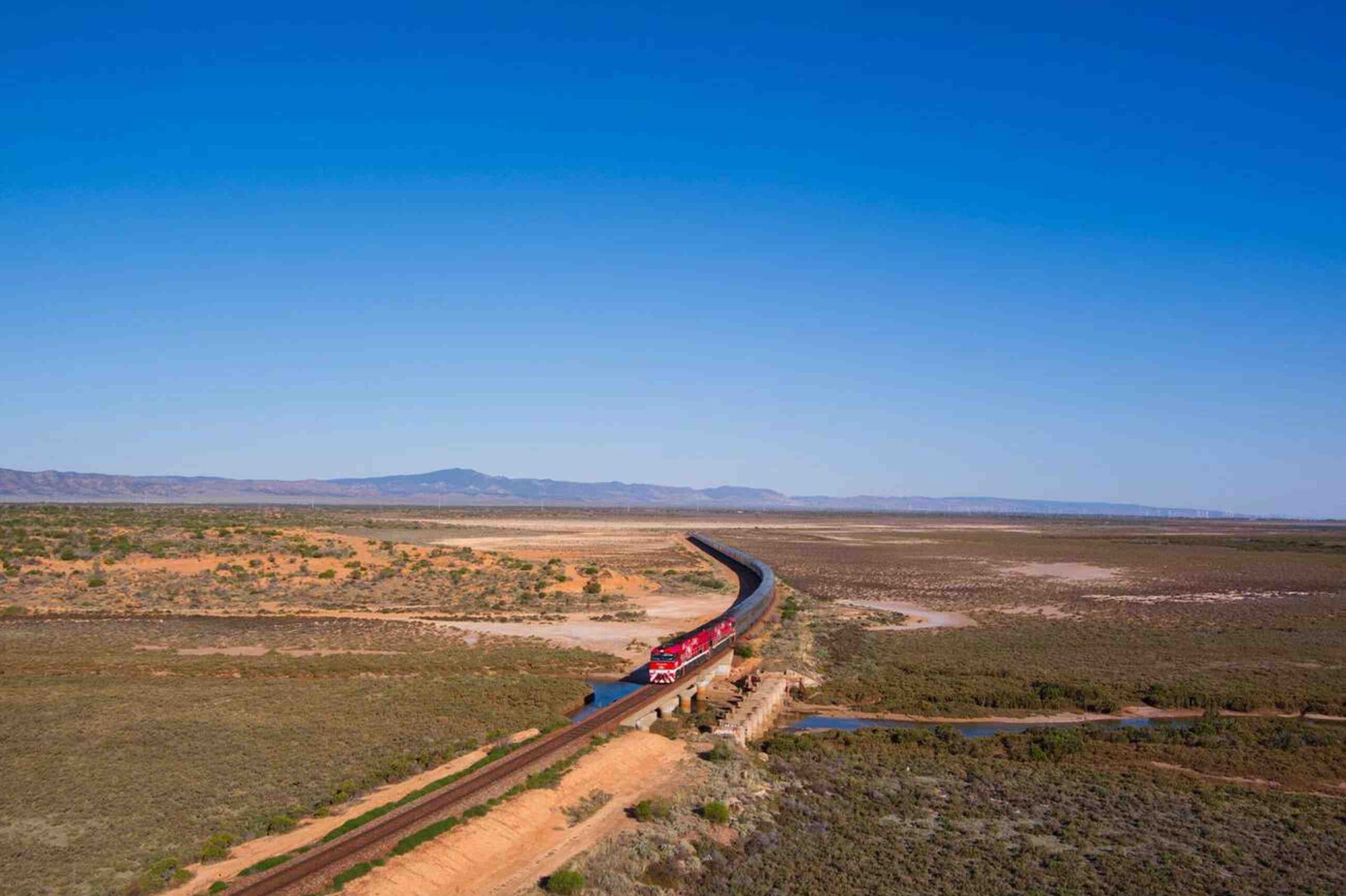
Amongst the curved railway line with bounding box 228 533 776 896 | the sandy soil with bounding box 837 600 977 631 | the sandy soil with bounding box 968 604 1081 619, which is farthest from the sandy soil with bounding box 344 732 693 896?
the sandy soil with bounding box 968 604 1081 619

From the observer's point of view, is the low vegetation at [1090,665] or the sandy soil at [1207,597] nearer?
the low vegetation at [1090,665]

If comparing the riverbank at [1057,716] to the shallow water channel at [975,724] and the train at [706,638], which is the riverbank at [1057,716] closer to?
the shallow water channel at [975,724]

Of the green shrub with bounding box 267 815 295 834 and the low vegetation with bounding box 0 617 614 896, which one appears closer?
the low vegetation with bounding box 0 617 614 896

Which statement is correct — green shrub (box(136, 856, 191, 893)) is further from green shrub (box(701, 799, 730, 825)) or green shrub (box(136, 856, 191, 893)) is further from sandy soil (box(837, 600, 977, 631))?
sandy soil (box(837, 600, 977, 631))

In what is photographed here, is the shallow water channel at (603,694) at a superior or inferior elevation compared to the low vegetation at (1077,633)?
inferior

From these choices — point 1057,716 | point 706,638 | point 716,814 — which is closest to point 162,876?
point 716,814

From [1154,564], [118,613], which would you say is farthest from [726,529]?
[118,613]

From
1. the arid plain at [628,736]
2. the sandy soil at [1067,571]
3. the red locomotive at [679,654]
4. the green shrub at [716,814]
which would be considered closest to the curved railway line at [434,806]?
the red locomotive at [679,654]

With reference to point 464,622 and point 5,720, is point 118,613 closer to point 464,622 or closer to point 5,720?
point 464,622

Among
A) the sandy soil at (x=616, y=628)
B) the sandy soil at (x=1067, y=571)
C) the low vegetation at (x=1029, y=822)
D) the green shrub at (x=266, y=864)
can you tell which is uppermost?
the sandy soil at (x=1067, y=571)
